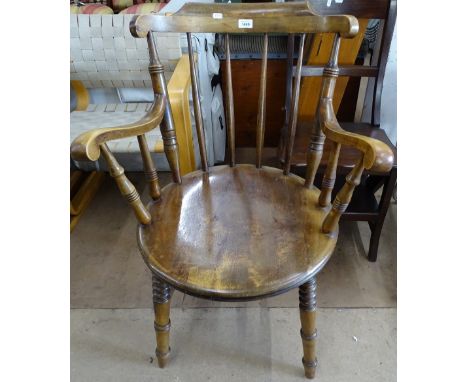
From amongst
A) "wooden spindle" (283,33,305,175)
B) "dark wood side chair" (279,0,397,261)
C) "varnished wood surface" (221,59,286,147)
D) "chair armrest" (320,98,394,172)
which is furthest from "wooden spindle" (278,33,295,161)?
"varnished wood surface" (221,59,286,147)

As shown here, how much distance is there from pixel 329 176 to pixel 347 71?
597 millimetres

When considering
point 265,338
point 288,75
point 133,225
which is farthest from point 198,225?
point 133,225

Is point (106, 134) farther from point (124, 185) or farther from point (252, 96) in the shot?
point (252, 96)

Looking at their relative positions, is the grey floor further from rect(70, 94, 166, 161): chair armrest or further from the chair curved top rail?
the chair curved top rail

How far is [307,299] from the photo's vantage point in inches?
33.7

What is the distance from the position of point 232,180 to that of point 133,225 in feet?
2.60

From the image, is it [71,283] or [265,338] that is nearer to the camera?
[265,338]

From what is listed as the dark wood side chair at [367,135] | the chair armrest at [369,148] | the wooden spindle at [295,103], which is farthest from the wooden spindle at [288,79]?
the chair armrest at [369,148]

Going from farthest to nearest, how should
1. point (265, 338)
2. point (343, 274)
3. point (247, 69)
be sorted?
1. point (247, 69)
2. point (343, 274)
3. point (265, 338)

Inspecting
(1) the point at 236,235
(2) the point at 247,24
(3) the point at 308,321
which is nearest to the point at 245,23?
(2) the point at 247,24

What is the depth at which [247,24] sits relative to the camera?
896mm

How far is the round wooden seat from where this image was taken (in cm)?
71

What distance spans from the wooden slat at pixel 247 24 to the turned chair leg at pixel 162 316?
66 cm

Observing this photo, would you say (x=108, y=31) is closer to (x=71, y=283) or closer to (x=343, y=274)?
(x=71, y=283)
